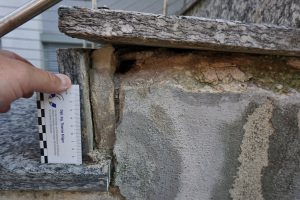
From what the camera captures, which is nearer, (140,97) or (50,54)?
(140,97)

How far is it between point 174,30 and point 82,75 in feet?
1.24

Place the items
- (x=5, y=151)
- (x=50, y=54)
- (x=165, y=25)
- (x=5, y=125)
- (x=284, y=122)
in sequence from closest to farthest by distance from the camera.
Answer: (x=165, y=25), (x=284, y=122), (x=5, y=151), (x=5, y=125), (x=50, y=54)

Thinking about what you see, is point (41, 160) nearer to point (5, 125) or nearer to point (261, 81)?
point (5, 125)

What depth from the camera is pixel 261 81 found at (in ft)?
2.41

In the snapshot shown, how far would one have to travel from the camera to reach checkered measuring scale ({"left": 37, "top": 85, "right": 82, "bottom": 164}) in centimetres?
70

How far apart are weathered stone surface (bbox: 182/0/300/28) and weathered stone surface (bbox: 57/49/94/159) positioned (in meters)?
0.95

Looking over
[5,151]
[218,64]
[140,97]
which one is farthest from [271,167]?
[5,151]

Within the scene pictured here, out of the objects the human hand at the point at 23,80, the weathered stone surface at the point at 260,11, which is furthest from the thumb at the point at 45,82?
the weathered stone surface at the point at 260,11

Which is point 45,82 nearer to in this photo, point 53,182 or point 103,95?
point 103,95

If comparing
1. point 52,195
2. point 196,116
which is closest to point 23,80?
point 52,195

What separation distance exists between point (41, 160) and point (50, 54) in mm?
3719

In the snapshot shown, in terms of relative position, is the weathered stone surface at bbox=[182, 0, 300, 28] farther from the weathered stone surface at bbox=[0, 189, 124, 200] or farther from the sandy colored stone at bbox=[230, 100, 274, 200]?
the weathered stone surface at bbox=[0, 189, 124, 200]

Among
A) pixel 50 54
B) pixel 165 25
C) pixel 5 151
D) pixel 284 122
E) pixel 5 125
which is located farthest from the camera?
pixel 50 54

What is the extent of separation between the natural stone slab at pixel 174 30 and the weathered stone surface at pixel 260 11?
39 cm
